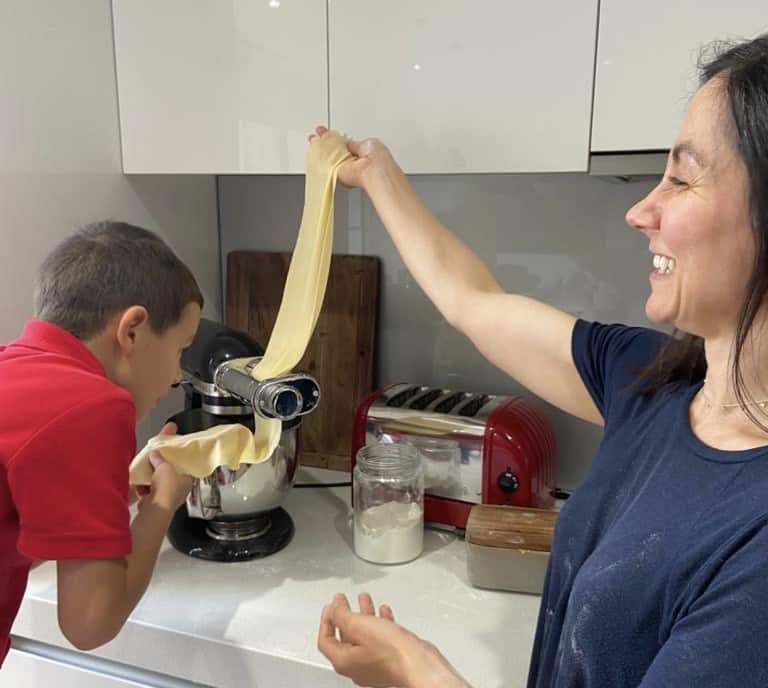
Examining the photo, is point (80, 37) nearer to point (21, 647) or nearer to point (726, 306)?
point (21, 647)

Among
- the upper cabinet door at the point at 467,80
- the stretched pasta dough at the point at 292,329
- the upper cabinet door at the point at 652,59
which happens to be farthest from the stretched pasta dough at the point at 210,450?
the upper cabinet door at the point at 652,59

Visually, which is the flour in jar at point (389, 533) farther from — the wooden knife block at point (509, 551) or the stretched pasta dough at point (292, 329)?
the stretched pasta dough at point (292, 329)

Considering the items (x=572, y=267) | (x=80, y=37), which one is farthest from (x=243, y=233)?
(x=572, y=267)

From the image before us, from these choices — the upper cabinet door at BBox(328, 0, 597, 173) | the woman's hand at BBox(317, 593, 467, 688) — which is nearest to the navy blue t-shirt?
the woman's hand at BBox(317, 593, 467, 688)

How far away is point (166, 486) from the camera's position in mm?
975

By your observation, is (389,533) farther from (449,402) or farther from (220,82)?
(220,82)

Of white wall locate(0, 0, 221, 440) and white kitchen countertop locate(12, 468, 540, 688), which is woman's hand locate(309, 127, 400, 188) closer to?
white wall locate(0, 0, 221, 440)

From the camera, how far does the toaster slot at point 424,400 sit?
4.38 ft

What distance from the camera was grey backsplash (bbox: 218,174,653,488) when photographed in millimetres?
1357

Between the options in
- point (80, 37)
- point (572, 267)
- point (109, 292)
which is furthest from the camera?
point (572, 267)

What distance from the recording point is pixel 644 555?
2.04 feet

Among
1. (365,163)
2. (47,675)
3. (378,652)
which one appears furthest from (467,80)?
(47,675)

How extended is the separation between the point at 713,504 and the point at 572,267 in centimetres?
84

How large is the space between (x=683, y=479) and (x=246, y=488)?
728 mm
